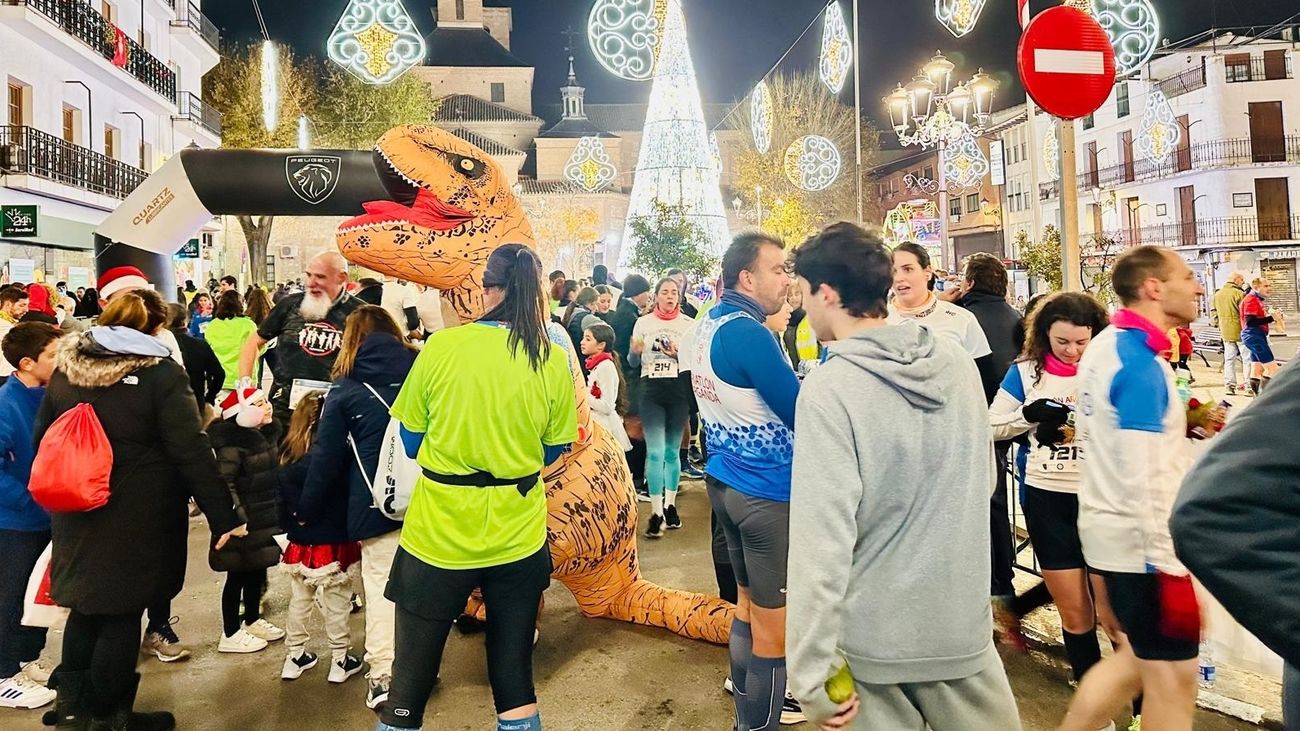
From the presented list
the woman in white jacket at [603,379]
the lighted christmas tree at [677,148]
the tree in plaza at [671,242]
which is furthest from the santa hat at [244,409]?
the tree in plaza at [671,242]

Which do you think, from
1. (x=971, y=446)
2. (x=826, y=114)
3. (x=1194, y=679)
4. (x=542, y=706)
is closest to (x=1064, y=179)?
(x=1194, y=679)

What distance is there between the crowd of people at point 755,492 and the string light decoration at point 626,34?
16.3 ft

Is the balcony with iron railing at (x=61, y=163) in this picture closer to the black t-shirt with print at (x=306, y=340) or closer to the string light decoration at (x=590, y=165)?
the string light decoration at (x=590, y=165)

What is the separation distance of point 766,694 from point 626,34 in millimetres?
7335

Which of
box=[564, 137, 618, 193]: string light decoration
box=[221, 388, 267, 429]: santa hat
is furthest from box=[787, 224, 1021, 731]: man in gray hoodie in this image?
box=[564, 137, 618, 193]: string light decoration

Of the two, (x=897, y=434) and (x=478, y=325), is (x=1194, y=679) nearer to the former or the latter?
(x=897, y=434)

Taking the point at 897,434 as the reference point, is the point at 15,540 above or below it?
below

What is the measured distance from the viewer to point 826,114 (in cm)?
3306

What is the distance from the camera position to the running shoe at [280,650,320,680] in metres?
3.85

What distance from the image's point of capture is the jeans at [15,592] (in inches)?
139

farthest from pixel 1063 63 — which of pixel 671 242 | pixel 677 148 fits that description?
pixel 671 242

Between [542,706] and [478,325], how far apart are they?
1.78 metres

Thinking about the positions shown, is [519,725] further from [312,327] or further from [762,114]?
[762,114]

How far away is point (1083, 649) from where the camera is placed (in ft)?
10.4
